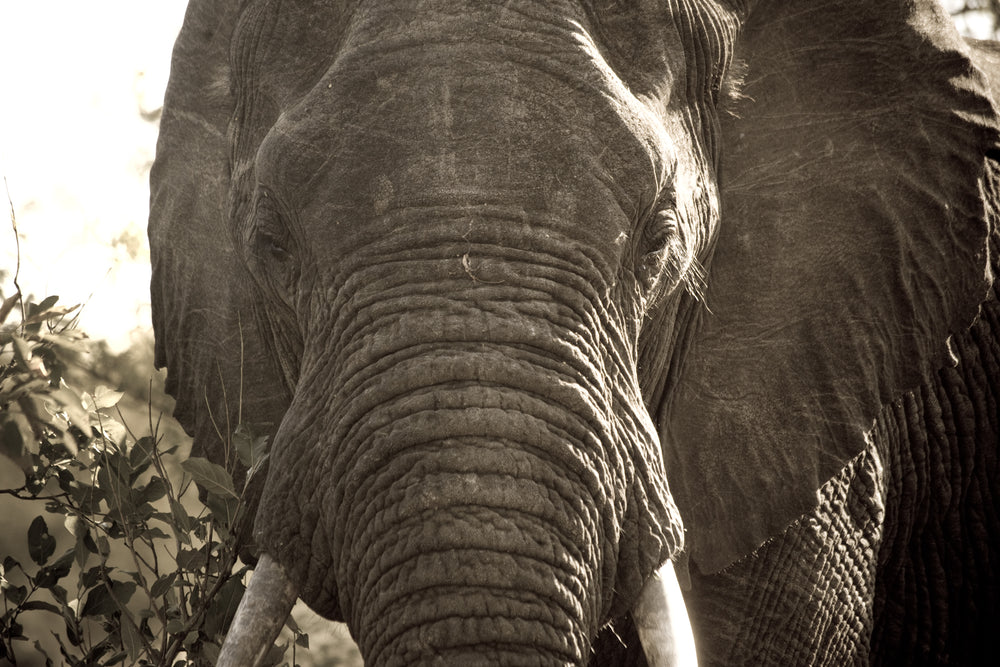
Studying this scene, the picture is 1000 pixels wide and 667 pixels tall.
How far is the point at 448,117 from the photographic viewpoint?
8.32 ft

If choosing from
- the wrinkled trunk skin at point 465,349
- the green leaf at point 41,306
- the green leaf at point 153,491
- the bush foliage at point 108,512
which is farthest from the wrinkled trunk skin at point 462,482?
the green leaf at point 41,306

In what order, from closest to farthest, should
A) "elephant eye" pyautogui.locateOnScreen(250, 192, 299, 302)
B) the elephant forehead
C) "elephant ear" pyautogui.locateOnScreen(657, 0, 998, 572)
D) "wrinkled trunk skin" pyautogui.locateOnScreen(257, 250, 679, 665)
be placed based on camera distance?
"wrinkled trunk skin" pyautogui.locateOnScreen(257, 250, 679, 665) → the elephant forehead → "elephant eye" pyautogui.locateOnScreen(250, 192, 299, 302) → "elephant ear" pyautogui.locateOnScreen(657, 0, 998, 572)

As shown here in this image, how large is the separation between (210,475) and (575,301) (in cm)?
126

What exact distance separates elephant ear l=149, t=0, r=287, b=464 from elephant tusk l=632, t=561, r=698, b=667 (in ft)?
4.30

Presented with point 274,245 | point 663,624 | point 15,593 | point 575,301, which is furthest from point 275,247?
point 15,593

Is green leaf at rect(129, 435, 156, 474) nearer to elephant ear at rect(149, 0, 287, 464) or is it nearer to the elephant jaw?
elephant ear at rect(149, 0, 287, 464)

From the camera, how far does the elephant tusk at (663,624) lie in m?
2.38

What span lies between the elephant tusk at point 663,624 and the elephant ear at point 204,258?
1.31 meters

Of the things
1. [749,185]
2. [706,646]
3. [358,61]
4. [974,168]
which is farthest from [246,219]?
[974,168]

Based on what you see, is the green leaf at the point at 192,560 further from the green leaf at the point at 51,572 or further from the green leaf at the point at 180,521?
the green leaf at the point at 51,572

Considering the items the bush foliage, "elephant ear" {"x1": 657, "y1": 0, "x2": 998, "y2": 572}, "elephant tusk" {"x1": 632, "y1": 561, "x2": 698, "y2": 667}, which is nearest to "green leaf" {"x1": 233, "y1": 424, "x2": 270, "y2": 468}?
the bush foliage

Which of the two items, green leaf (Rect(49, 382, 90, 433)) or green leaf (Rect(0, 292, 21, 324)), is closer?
green leaf (Rect(49, 382, 90, 433))

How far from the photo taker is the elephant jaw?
7.87ft

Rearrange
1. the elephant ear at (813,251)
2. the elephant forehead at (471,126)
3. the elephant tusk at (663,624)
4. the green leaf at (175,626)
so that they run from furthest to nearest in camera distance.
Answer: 1. the green leaf at (175,626)
2. the elephant ear at (813,251)
3. the elephant forehead at (471,126)
4. the elephant tusk at (663,624)
